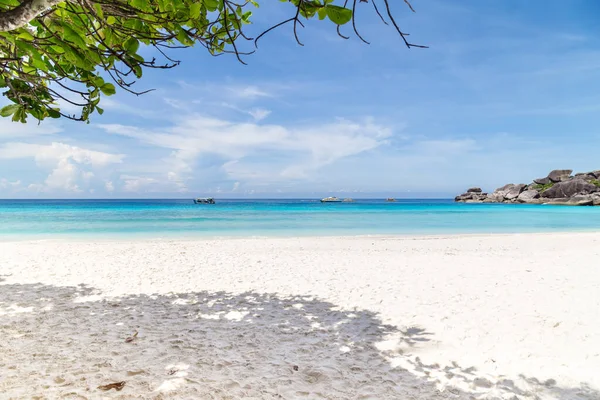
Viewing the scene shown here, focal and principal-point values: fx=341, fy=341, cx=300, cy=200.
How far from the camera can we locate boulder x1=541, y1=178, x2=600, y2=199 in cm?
6593

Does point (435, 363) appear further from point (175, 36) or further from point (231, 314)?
point (175, 36)

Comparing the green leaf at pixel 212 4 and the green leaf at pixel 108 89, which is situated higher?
the green leaf at pixel 212 4

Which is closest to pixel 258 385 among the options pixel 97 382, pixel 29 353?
pixel 97 382

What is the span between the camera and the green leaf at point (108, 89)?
8.60ft

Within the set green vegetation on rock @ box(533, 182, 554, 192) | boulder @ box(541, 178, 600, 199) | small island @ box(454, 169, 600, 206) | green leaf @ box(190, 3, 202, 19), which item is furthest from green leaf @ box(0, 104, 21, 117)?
green vegetation on rock @ box(533, 182, 554, 192)

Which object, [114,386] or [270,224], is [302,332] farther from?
[270,224]

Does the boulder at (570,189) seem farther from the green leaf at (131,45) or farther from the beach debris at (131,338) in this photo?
the green leaf at (131,45)

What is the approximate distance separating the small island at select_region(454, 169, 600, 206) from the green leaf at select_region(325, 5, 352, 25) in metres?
81.0

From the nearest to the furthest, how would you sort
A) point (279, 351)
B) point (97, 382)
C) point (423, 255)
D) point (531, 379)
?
point (97, 382)
point (531, 379)
point (279, 351)
point (423, 255)

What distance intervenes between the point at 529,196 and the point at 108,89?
92.1 metres

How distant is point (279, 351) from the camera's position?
13.6ft

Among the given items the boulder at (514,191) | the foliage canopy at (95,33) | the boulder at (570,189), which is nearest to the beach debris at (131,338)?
the foliage canopy at (95,33)

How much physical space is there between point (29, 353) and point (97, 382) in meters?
1.31

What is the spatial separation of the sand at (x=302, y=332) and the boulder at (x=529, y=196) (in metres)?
80.4
